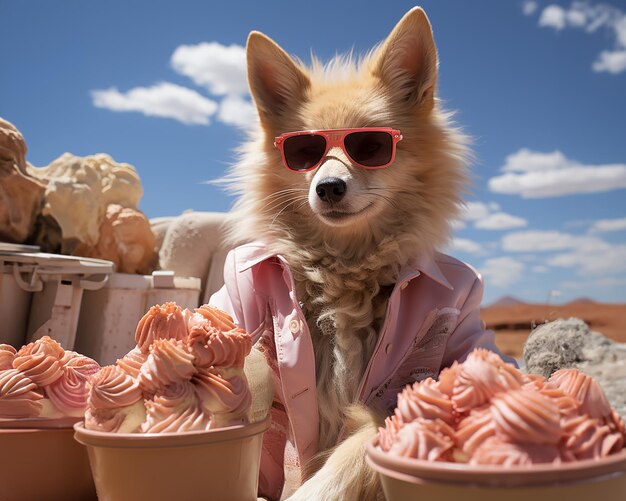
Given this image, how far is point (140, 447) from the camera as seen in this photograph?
104cm

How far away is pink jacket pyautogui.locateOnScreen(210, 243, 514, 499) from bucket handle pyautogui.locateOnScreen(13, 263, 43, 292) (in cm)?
264

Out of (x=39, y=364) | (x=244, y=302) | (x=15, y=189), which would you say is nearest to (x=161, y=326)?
(x=39, y=364)

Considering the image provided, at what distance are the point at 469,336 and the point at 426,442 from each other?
819 millimetres

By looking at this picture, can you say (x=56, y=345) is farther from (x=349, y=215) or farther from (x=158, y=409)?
(x=349, y=215)

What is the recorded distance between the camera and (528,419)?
33.9 inches

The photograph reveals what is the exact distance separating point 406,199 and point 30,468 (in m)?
1.20

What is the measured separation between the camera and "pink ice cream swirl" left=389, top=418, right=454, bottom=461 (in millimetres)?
875

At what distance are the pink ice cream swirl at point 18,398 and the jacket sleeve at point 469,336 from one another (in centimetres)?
101

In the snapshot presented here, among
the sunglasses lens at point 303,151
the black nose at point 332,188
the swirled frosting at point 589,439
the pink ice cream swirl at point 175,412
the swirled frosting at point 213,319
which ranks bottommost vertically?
the pink ice cream swirl at point 175,412

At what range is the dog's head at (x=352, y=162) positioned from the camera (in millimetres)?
1750

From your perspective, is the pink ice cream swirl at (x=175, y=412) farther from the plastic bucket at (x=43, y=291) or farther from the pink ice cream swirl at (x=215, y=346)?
the plastic bucket at (x=43, y=291)

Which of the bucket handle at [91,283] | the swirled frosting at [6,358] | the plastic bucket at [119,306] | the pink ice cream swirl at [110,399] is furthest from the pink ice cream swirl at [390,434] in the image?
the plastic bucket at [119,306]

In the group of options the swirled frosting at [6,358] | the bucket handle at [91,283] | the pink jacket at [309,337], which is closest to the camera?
the swirled frosting at [6,358]

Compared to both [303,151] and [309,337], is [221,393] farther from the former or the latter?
[303,151]
